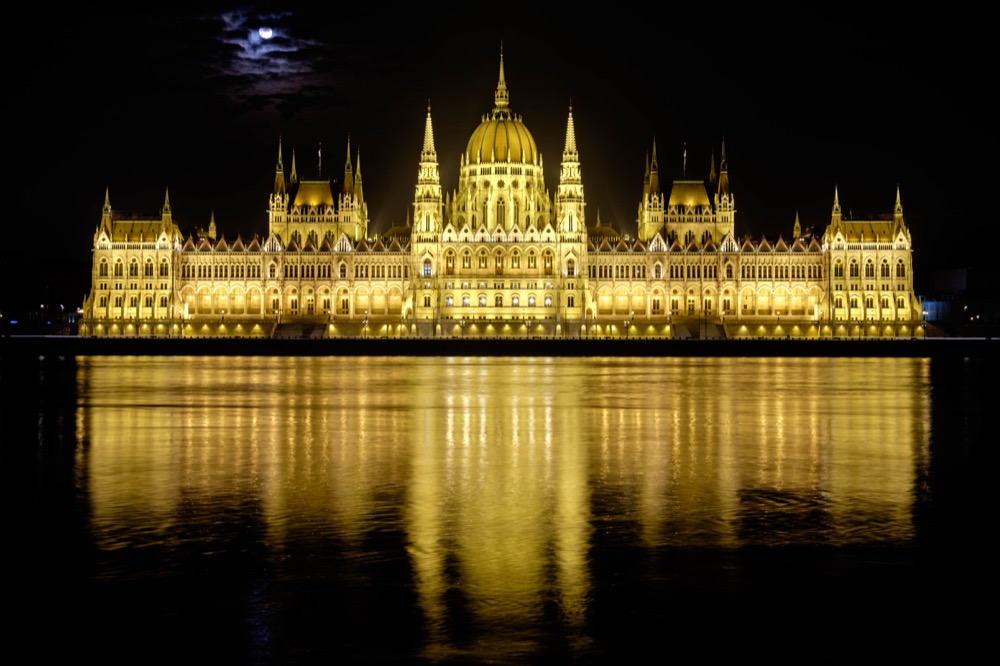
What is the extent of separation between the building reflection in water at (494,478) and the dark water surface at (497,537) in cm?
7

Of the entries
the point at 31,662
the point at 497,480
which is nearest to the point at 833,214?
the point at 497,480

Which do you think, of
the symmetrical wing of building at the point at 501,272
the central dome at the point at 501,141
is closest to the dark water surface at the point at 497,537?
the symmetrical wing of building at the point at 501,272

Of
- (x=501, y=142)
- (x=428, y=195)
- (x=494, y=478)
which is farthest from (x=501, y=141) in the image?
(x=494, y=478)

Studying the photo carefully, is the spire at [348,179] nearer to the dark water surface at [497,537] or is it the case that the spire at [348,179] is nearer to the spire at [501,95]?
the spire at [501,95]

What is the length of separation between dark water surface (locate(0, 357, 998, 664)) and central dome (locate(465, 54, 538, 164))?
93510mm

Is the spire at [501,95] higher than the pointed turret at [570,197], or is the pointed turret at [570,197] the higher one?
the spire at [501,95]

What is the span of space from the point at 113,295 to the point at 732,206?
66.3 m

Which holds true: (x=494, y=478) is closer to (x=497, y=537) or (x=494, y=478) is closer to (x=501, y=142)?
(x=497, y=537)

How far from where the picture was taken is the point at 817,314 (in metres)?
115

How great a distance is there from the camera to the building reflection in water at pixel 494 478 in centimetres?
1358

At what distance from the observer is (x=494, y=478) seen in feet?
64.5

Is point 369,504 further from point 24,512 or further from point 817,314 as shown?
point 817,314

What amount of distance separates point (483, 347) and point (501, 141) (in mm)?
44087

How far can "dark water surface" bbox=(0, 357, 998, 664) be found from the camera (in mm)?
10922
